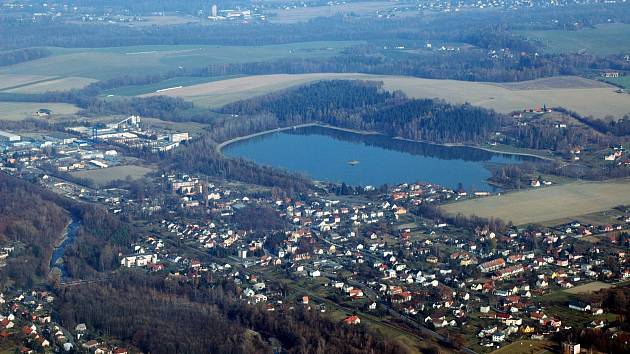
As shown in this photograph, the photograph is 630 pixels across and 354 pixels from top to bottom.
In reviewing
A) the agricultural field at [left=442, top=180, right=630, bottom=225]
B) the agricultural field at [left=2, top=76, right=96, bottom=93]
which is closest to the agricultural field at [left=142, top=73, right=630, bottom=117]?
the agricultural field at [left=2, top=76, right=96, bottom=93]

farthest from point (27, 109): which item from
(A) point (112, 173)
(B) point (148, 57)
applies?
(B) point (148, 57)

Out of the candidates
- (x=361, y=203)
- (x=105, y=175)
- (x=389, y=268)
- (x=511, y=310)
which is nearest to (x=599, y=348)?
(x=511, y=310)

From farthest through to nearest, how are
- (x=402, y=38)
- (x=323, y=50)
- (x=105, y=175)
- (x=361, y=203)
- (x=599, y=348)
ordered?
1. (x=402, y=38)
2. (x=323, y=50)
3. (x=105, y=175)
4. (x=361, y=203)
5. (x=599, y=348)

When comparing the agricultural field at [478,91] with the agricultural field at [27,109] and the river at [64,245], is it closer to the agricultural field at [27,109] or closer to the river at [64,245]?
the agricultural field at [27,109]

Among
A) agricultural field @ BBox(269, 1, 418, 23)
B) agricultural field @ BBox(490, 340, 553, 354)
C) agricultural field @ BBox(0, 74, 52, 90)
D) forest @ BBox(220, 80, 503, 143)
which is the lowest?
agricultural field @ BBox(269, 1, 418, 23)

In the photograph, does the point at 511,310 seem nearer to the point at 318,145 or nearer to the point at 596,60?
the point at 318,145

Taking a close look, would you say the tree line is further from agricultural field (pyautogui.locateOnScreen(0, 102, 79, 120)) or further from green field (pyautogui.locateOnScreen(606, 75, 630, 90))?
green field (pyautogui.locateOnScreen(606, 75, 630, 90))
